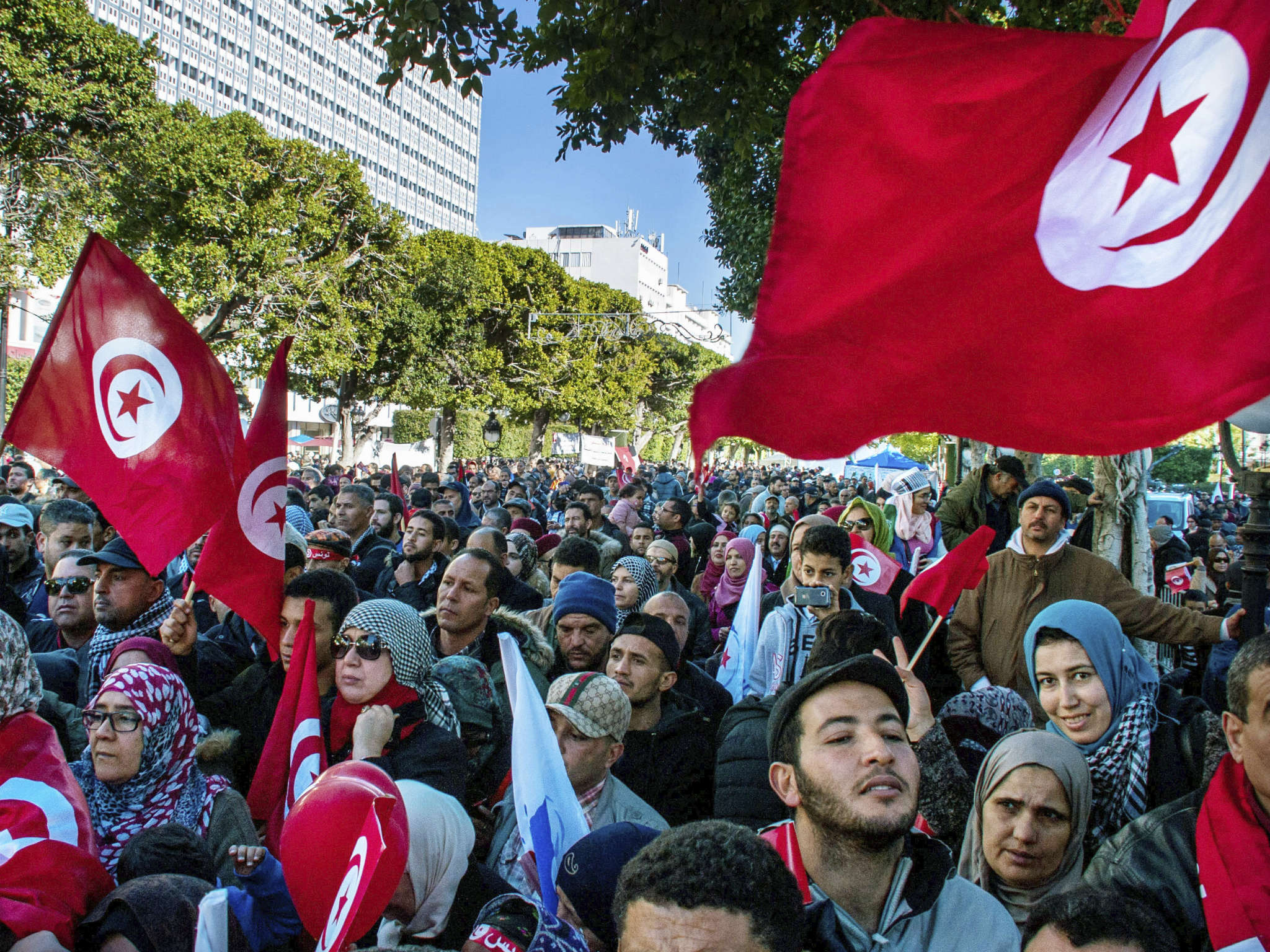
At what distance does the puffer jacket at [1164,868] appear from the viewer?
6.99ft

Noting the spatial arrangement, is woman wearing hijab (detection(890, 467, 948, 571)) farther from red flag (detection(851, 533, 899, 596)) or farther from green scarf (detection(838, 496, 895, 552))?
red flag (detection(851, 533, 899, 596))

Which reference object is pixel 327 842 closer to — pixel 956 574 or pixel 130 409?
pixel 130 409

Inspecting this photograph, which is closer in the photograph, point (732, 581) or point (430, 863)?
point (430, 863)

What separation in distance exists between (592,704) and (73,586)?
2.75 meters

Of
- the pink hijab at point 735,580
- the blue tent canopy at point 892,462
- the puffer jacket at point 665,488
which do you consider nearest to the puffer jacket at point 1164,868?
the pink hijab at point 735,580

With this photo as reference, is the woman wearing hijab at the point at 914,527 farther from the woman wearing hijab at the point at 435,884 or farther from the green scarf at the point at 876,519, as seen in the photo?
the woman wearing hijab at the point at 435,884

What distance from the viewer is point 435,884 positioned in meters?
2.39

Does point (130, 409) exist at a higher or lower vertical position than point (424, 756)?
higher

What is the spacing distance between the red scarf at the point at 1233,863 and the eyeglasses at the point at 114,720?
109 inches

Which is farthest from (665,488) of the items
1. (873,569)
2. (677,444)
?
(677,444)

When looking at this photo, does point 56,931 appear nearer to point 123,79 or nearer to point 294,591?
point 294,591

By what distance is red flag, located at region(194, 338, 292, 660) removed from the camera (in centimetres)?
396

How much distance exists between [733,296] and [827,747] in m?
16.4

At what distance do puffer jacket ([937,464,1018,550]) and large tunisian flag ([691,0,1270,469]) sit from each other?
5.04m
